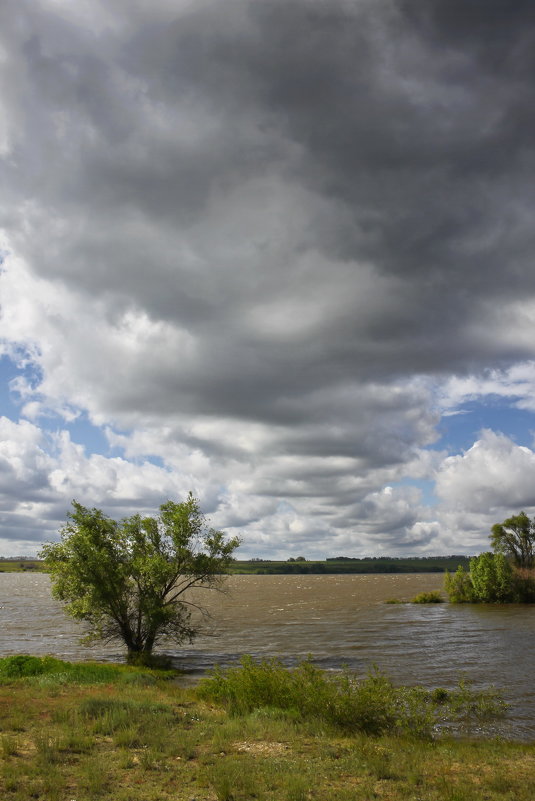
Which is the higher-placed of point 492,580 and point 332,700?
point 332,700

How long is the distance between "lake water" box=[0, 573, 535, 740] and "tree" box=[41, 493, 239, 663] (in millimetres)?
4320

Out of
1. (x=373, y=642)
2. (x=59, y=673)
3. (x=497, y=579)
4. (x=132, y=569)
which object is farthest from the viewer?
(x=497, y=579)

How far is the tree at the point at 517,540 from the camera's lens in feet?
336

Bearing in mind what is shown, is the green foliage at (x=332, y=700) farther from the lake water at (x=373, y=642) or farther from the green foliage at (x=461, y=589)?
the green foliage at (x=461, y=589)

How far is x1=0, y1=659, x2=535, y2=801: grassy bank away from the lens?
13.2 m

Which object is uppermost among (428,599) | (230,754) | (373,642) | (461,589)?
(230,754)

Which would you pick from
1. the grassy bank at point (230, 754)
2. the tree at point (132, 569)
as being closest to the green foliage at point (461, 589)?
the tree at point (132, 569)

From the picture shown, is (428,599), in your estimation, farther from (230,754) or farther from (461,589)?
(230,754)

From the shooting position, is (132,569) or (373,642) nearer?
(132,569)

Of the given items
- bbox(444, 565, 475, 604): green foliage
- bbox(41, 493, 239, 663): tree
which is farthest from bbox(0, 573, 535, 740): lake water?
bbox(444, 565, 475, 604): green foliage

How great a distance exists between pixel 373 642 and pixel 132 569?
2527 centimetres

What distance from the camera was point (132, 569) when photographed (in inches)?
1566

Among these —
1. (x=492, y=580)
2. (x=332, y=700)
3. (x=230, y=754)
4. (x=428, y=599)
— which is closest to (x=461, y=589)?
(x=492, y=580)

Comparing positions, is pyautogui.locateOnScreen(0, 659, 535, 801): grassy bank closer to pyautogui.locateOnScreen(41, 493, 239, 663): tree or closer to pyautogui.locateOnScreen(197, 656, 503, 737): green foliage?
pyautogui.locateOnScreen(197, 656, 503, 737): green foliage
